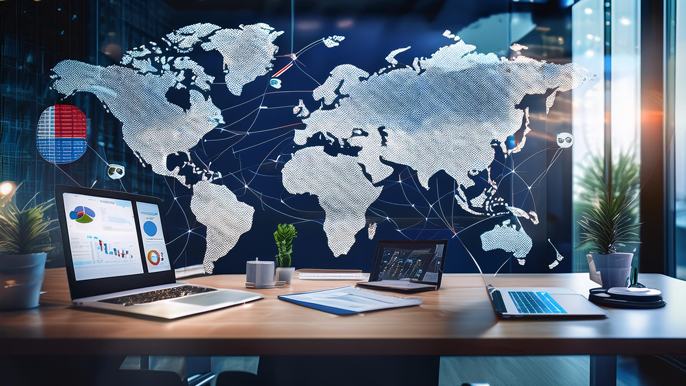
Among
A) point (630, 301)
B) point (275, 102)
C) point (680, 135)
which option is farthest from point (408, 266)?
point (680, 135)

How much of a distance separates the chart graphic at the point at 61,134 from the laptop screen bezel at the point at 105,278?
114 cm

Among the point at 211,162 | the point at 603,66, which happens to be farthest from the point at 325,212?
the point at 603,66

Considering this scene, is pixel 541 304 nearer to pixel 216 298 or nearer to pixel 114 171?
pixel 216 298

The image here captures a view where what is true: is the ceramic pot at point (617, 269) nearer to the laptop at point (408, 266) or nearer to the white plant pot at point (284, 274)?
the laptop at point (408, 266)

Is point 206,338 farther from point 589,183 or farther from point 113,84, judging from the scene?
point 589,183

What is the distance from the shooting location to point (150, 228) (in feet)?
4.09

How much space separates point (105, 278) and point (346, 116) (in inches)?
55.1

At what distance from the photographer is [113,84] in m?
2.12

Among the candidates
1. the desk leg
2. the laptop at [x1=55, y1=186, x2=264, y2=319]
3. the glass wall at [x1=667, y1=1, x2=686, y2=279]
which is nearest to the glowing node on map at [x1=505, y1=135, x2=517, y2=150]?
the glass wall at [x1=667, y1=1, x2=686, y2=279]

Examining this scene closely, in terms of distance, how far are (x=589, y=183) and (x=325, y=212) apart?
138 centimetres

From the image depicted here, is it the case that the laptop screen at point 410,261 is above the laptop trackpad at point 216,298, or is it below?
above

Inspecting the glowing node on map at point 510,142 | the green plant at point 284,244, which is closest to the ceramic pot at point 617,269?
the glowing node on map at point 510,142

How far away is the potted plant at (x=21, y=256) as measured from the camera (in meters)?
0.90

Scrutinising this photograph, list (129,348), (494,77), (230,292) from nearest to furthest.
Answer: (129,348) → (230,292) → (494,77)
